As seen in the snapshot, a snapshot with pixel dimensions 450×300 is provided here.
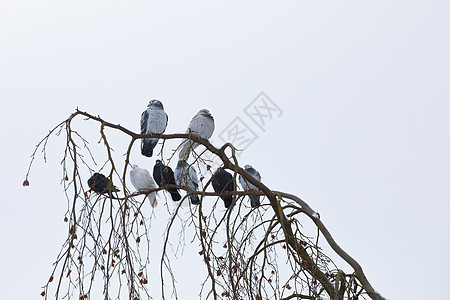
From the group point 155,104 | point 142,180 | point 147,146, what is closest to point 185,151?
point 147,146

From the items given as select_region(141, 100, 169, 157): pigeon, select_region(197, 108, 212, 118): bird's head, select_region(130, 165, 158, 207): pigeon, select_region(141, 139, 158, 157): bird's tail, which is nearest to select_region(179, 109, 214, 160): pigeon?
select_region(197, 108, 212, 118): bird's head

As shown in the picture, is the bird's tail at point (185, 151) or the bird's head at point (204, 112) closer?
the bird's tail at point (185, 151)

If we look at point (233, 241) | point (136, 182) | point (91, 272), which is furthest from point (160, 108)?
point (91, 272)

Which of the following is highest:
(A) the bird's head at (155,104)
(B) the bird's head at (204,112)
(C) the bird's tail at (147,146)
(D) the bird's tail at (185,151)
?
(A) the bird's head at (155,104)

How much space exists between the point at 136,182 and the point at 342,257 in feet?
5.80

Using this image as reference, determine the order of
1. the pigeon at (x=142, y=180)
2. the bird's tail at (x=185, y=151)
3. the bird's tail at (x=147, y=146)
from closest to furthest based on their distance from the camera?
the bird's tail at (x=185, y=151)
the bird's tail at (x=147, y=146)
the pigeon at (x=142, y=180)

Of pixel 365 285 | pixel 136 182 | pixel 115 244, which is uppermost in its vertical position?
pixel 136 182

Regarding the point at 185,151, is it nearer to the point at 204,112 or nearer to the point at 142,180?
the point at 204,112

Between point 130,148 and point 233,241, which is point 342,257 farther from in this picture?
point 130,148

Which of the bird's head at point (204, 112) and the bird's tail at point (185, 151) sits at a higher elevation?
the bird's head at point (204, 112)

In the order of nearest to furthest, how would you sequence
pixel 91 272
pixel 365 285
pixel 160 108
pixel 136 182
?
pixel 91 272, pixel 365 285, pixel 160 108, pixel 136 182

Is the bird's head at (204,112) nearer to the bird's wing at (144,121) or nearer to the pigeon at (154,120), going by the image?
the pigeon at (154,120)

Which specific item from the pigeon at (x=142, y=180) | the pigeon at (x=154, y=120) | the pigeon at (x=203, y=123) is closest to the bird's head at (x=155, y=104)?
the pigeon at (x=154, y=120)

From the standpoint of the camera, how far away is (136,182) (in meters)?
3.76
